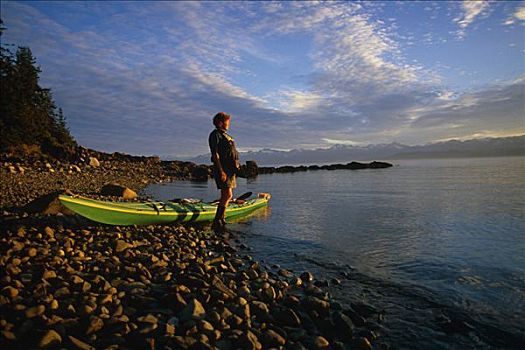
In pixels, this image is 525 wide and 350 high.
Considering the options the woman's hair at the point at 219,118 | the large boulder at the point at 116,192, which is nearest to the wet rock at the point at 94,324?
the woman's hair at the point at 219,118

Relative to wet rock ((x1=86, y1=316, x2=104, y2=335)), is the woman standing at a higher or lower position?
higher

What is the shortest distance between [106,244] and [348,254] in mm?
5458

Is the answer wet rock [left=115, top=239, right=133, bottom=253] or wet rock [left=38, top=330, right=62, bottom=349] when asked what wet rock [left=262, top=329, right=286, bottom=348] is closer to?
wet rock [left=38, top=330, right=62, bottom=349]

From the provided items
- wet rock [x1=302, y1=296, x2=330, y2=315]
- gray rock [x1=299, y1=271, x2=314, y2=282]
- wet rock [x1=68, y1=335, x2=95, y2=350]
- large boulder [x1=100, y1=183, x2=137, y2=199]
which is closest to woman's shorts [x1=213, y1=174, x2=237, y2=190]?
gray rock [x1=299, y1=271, x2=314, y2=282]

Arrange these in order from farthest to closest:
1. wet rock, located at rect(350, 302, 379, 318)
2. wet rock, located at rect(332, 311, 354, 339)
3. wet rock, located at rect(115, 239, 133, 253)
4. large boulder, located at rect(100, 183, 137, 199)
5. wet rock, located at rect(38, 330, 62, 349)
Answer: large boulder, located at rect(100, 183, 137, 199)
wet rock, located at rect(115, 239, 133, 253)
wet rock, located at rect(350, 302, 379, 318)
wet rock, located at rect(332, 311, 354, 339)
wet rock, located at rect(38, 330, 62, 349)

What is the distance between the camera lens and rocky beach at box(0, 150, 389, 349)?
321 cm

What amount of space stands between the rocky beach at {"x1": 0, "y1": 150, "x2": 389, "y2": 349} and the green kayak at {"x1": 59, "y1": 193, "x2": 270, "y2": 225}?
2.52 feet

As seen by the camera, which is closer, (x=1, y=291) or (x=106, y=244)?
(x=1, y=291)

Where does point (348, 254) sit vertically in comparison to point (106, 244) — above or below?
below

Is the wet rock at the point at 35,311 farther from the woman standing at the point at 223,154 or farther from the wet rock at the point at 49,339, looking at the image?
the woman standing at the point at 223,154

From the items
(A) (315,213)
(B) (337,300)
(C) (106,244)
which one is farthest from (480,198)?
(C) (106,244)

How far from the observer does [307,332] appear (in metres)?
3.96

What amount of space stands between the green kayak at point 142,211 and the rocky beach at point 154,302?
30.3 inches

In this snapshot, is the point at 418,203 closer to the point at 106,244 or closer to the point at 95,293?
the point at 106,244
